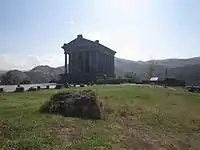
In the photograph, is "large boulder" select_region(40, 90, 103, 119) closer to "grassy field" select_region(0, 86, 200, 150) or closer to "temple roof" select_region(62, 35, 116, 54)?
"grassy field" select_region(0, 86, 200, 150)

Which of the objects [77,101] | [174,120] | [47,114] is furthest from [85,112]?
[174,120]

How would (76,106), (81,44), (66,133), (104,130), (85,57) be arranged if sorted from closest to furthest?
(66,133) → (104,130) → (76,106) → (81,44) → (85,57)

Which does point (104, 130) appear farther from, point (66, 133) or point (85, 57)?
point (85, 57)

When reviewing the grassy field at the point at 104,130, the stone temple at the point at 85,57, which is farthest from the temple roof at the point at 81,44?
the grassy field at the point at 104,130

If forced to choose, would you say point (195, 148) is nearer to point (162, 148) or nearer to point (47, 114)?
point (162, 148)

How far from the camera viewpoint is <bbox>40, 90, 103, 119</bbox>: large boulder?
19.2m

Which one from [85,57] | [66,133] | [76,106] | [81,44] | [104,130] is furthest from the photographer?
[85,57]

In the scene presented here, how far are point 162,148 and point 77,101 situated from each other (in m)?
6.08

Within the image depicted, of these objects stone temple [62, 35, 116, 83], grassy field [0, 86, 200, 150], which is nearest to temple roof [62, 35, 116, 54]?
stone temple [62, 35, 116, 83]

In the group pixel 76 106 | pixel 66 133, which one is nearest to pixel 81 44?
pixel 76 106

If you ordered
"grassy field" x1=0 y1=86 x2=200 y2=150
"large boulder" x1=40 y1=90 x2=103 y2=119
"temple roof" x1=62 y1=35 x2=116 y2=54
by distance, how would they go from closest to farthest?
1. "grassy field" x1=0 y1=86 x2=200 y2=150
2. "large boulder" x1=40 y1=90 x2=103 y2=119
3. "temple roof" x1=62 y1=35 x2=116 y2=54

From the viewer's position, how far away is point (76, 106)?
19625 mm

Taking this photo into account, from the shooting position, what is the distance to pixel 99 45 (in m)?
99.0

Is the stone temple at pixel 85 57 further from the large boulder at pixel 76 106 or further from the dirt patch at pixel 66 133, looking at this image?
the dirt patch at pixel 66 133
